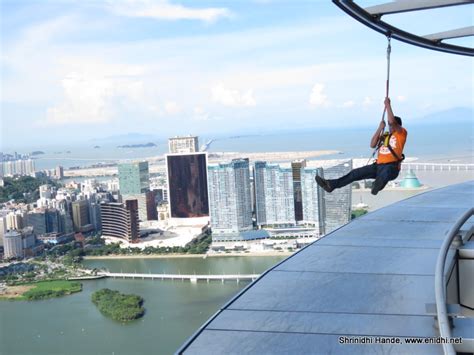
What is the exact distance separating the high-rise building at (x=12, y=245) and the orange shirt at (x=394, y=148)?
30.7ft

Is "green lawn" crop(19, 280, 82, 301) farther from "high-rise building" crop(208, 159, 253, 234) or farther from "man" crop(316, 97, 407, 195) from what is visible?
"man" crop(316, 97, 407, 195)

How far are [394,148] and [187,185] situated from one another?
11540mm

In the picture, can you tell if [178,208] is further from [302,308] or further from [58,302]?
[302,308]

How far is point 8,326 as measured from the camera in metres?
5.87

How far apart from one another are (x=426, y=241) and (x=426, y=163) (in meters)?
16.5

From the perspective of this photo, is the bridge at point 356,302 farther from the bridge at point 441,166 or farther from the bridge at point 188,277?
the bridge at point 441,166

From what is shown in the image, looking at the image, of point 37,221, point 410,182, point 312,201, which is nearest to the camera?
point 312,201

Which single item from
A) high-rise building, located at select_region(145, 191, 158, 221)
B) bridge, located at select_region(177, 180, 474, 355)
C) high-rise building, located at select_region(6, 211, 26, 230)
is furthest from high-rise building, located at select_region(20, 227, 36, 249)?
bridge, located at select_region(177, 180, 474, 355)

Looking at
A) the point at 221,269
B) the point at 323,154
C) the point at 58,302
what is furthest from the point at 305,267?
the point at 323,154

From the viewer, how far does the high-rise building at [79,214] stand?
11550 millimetres

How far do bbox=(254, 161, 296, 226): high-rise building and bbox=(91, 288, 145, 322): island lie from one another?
14.9ft

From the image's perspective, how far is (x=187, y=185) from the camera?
41.5 ft

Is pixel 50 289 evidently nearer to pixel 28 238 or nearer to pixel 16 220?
pixel 28 238

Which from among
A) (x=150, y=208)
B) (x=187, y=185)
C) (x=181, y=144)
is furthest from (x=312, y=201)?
(x=181, y=144)
